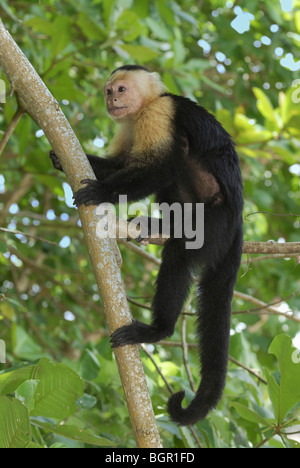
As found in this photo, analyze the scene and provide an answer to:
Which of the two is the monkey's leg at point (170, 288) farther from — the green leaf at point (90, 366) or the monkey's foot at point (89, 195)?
the monkey's foot at point (89, 195)

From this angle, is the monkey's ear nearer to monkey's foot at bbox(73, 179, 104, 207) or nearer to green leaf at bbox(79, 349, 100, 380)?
monkey's foot at bbox(73, 179, 104, 207)

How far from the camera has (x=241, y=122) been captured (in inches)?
137

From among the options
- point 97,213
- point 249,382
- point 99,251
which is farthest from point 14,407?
point 249,382

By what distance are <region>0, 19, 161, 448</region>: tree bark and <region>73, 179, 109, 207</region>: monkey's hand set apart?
0.11 feet

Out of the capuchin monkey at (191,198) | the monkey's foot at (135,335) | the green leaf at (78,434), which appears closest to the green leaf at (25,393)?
the green leaf at (78,434)

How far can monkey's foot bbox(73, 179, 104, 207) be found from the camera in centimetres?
218

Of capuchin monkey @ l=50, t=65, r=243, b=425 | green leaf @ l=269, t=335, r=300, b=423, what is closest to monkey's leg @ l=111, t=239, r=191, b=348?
capuchin monkey @ l=50, t=65, r=243, b=425

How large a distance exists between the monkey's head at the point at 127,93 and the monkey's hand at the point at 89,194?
98 cm

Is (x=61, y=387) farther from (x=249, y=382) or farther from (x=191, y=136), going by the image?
(x=191, y=136)

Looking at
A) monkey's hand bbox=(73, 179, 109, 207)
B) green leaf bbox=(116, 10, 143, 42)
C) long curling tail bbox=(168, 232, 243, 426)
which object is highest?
green leaf bbox=(116, 10, 143, 42)

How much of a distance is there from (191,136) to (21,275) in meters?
2.50

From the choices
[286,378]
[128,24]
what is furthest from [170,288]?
[128,24]

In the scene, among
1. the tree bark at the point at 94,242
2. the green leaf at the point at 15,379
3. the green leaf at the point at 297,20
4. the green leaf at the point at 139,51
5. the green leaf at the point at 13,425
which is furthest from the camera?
the green leaf at the point at 297,20

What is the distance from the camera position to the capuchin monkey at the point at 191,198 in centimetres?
255
